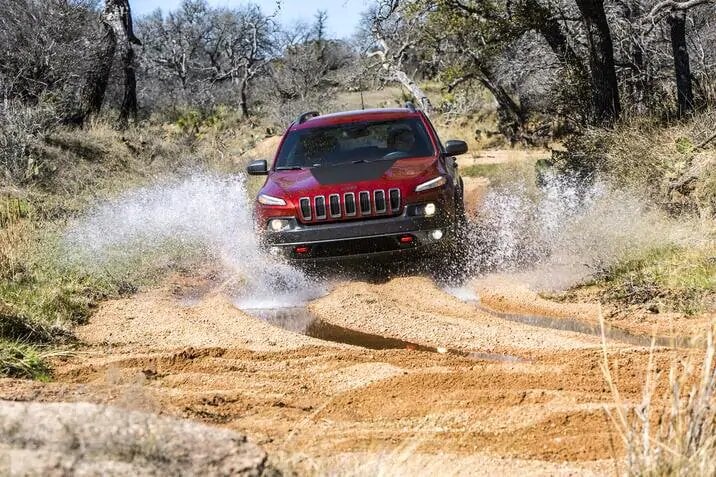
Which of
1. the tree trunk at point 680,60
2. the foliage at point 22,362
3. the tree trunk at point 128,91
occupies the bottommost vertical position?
the foliage at point 22,362

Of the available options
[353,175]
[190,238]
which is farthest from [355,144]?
[190,238]

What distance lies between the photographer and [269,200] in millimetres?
8438

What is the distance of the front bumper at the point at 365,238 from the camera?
7992 millimetres

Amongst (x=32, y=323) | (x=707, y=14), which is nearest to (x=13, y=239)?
(x=32, y=323)

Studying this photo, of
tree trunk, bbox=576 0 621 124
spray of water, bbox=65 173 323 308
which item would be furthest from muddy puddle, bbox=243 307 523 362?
tree trunk, bbox=576 0 621 124

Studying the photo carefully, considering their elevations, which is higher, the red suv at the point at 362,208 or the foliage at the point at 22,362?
the red suv at the point at 362,208

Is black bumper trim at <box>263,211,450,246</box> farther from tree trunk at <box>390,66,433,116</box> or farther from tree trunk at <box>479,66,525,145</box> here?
tree trunk at <box>390,66,433,116</box>

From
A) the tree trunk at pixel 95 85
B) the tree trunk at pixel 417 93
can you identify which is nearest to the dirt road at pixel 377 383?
the tree trunk at pixel 95 85

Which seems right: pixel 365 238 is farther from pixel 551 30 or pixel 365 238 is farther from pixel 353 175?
pixel 551 30

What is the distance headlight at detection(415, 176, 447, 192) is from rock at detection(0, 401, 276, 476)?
5.41 meters

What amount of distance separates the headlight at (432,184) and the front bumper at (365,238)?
29cm

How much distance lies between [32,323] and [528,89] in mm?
20909

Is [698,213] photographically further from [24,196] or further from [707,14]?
[707,14]

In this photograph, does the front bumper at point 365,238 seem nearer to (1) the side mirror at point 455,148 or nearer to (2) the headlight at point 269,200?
(2) the headlight at point 269,200
